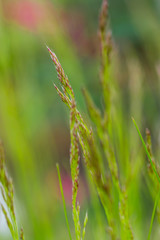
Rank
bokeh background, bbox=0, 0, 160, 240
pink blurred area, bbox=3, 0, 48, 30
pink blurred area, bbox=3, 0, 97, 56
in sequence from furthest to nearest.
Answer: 1. pink blurred area, bbox=3, 0, 48, 30
2. pink blurred area, bbox=3, 0, 97, 56
3. bokeh background, bbox=0, 0, 160, 240

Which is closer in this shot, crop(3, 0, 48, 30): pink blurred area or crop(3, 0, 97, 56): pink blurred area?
crop(3, 0, 97, 56): pink blurred area

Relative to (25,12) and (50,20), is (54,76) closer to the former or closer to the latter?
(25,12)

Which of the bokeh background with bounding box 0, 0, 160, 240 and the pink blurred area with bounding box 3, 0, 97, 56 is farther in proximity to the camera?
the pink blurred area with bounding box 3, 0, 97, 56

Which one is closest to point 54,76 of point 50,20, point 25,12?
point 25,12

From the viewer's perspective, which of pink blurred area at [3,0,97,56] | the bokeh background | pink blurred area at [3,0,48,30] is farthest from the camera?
pink blurred area at [3,0,48,30]

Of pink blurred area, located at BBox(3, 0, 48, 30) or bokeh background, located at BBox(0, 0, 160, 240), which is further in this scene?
pink blurred area, located at BBox(3, 0, 48, 30)

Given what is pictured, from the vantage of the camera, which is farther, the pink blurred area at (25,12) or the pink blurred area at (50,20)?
the pink blurred area at (25,12)

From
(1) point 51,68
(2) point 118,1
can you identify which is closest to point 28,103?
(1) point 51,68

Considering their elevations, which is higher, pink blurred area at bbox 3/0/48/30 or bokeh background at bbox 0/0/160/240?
pink blurred area at bbox 3/0/48/30

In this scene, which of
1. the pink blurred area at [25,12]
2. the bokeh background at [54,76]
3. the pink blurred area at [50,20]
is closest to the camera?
the bokeh background at [54,76]

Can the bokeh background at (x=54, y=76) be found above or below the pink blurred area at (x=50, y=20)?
below
